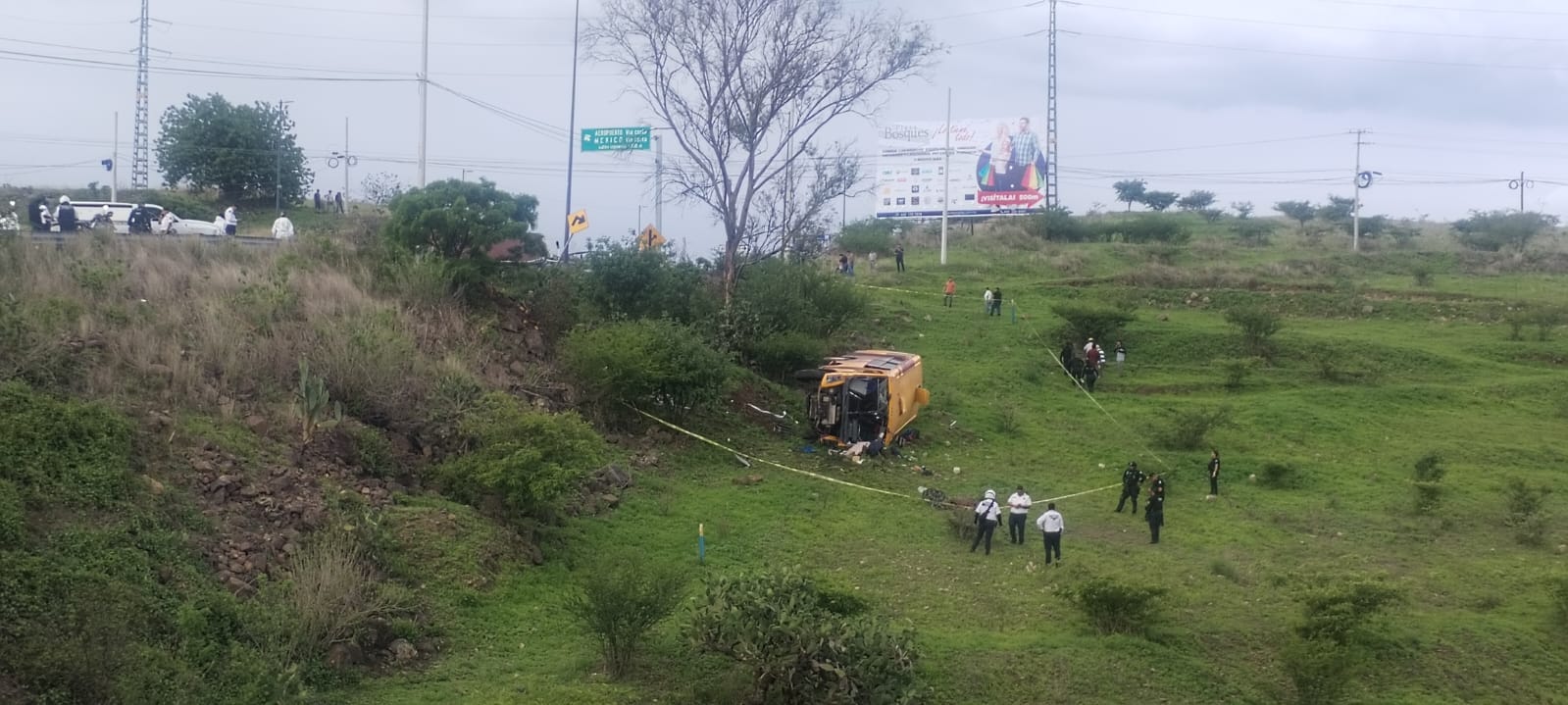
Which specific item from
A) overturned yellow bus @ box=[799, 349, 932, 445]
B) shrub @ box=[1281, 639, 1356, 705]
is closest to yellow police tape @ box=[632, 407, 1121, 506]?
overturned yellow bus @ box=[799, 349, 932, 445]

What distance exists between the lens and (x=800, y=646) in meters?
10.2

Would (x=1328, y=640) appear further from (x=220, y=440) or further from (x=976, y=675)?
(x=220, y=440)

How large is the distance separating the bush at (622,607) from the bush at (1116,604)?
4.82 meters

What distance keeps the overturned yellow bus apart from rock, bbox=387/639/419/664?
12.3m

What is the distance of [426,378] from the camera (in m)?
17.1

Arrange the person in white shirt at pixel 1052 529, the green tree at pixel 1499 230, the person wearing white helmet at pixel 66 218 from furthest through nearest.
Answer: the green tree at pixel 1499 230 → the person wearing white helmet at pixel 66 218 → the person in white shirt at pixel 1052 529

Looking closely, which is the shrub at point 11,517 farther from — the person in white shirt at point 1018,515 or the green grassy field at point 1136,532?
the person in white shirt at point 1018,515

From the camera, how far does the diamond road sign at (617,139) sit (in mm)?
33844

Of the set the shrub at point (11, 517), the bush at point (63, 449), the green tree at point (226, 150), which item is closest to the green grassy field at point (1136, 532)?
the shrub at point (11, 517)

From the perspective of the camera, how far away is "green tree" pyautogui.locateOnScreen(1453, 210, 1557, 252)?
180ft

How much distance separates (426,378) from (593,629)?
23.6 feet

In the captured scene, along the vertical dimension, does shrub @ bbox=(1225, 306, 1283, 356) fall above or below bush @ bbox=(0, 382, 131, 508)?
above

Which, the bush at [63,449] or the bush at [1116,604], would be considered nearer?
the bush at [63,449]

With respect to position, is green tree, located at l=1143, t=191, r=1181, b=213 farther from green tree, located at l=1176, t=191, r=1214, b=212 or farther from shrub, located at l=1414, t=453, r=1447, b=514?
shrub, located at l=1414, t=453, r=1447, b=514
